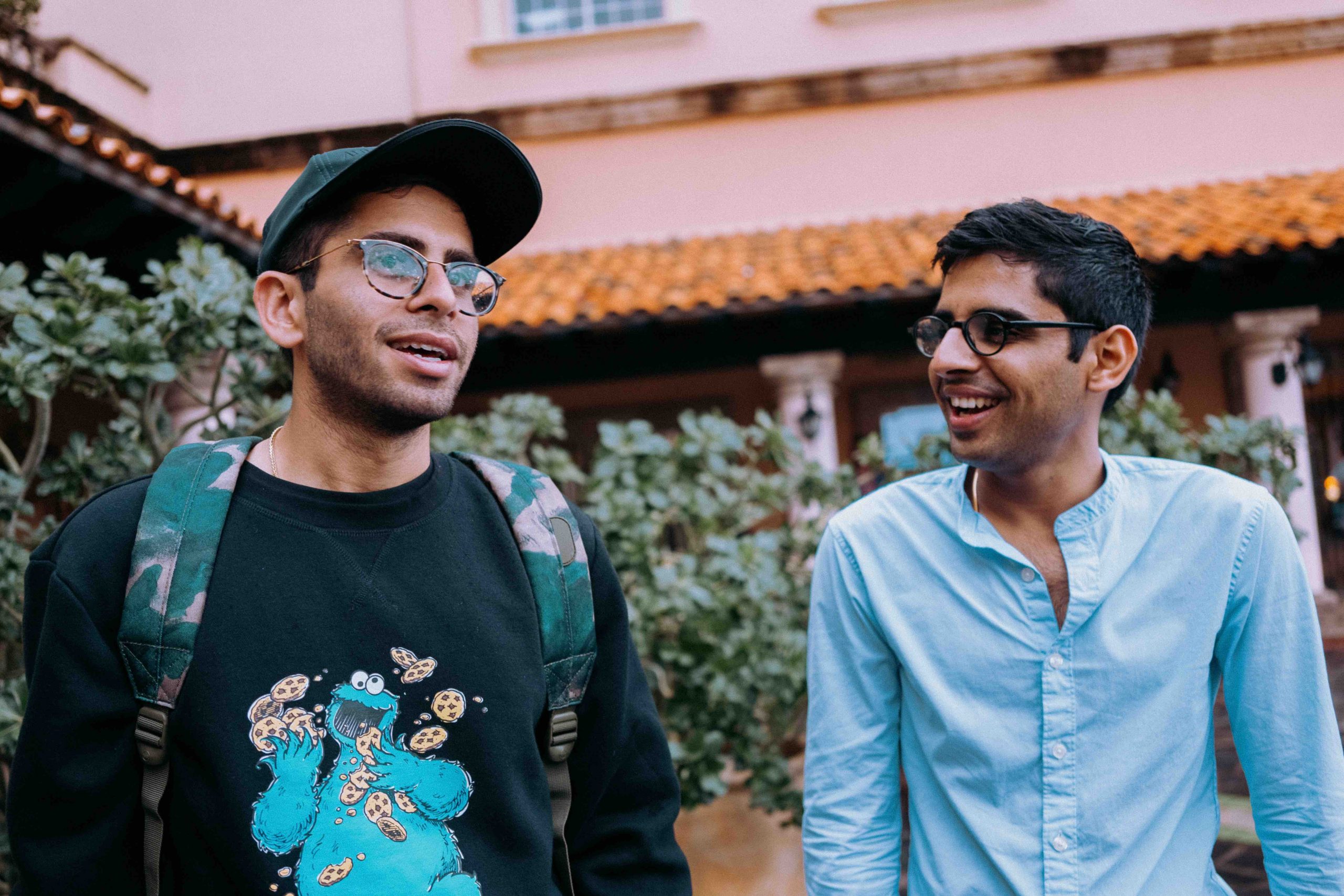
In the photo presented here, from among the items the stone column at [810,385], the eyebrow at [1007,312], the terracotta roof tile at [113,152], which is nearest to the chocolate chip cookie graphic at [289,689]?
Answer: the eyebrow at [1007,312]

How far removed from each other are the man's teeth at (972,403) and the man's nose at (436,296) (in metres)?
0.87

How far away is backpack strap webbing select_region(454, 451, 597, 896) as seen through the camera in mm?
1479

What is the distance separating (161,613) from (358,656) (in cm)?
26

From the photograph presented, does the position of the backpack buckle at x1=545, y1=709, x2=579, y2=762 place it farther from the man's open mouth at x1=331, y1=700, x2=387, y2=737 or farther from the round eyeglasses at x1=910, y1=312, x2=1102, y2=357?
the round eyeglasses at x1=910, y1=312, x2=1102, y2=357

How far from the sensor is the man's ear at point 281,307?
157cm

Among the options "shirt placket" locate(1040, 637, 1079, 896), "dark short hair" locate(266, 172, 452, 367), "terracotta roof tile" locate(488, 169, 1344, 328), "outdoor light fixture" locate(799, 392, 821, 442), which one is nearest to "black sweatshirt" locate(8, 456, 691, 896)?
"dark short hair" locate(266, 172, 452, 367)

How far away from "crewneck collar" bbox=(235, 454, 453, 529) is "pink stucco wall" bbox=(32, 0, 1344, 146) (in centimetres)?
922

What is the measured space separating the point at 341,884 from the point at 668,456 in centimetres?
238

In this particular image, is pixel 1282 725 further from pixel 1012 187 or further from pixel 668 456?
pixel 1012 187

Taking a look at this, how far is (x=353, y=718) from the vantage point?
1.36 m

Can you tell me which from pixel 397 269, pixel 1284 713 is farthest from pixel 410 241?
pixel 1284 713

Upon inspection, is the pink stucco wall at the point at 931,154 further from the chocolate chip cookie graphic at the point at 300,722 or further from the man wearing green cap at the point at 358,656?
the chocolate chip cookie graphic at the point at 300,722

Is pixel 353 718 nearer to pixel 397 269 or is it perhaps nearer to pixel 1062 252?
pixel 397 269

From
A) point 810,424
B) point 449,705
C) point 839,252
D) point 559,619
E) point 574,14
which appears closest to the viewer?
point 449,705
